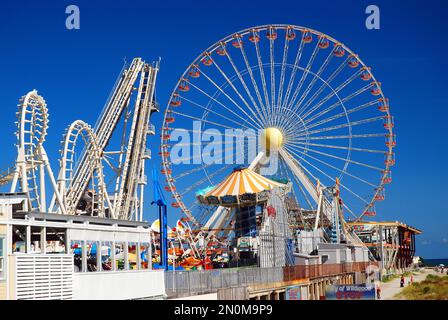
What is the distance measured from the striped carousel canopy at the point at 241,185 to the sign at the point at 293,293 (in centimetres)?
1017

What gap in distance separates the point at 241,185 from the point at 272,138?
5.87 meters

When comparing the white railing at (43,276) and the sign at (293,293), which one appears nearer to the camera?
the white railing at (43,276)

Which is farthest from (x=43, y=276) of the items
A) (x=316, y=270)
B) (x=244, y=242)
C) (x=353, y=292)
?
(x=244, y=242)

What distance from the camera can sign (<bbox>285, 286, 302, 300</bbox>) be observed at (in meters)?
30.0

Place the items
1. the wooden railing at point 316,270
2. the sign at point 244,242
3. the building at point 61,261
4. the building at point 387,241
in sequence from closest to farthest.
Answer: the building at point 61,261
the wooden railing at point 316,270
the sign at point 244,242
the building at point 387,241

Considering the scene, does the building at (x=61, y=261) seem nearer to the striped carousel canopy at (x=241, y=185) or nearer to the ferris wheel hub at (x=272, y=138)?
the striped carousel canopy at (x=241, y=185)

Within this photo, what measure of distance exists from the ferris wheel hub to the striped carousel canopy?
413cm

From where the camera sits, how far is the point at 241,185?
4216cm

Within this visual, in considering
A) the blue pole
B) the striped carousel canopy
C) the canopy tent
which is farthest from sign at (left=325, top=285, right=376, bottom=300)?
the striped carousel canopy

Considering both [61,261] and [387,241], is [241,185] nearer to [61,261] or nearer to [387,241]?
[61,261]

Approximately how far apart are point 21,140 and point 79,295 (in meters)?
8.20

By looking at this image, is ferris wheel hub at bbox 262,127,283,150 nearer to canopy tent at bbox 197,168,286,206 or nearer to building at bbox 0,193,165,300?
canopy tent at bbox 197,168,286,206

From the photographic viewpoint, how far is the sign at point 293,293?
30039mm

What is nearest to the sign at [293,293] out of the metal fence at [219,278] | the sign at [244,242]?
the metal fence at [219,278]
